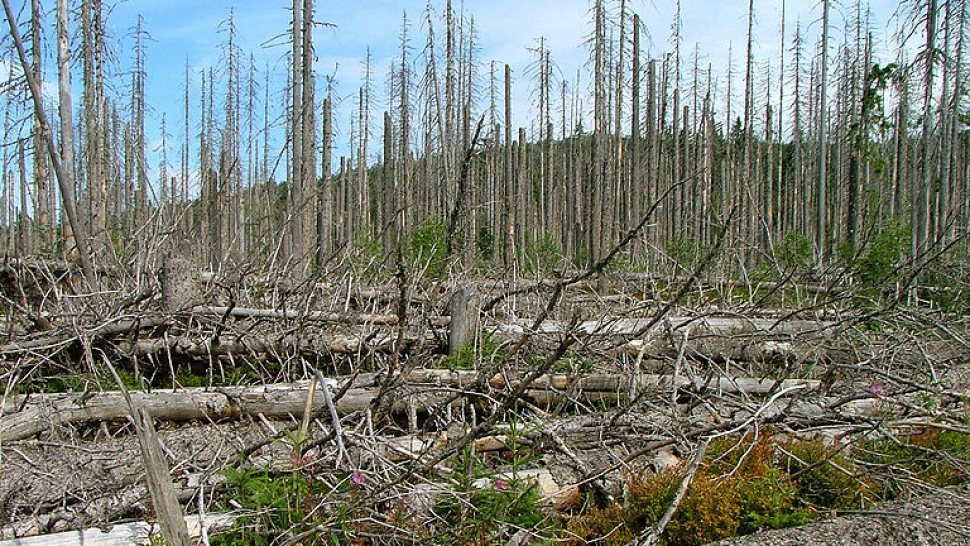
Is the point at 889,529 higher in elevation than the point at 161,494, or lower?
lower

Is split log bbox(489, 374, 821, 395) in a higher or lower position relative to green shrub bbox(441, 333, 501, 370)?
lower

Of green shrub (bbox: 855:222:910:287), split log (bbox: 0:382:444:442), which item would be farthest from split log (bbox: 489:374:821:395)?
green shrub (bbox: 855:222:910:287)

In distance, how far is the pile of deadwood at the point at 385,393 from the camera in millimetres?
3295

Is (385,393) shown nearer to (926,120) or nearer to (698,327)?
(698,327)

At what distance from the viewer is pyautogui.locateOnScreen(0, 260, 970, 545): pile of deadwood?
3.29 metres

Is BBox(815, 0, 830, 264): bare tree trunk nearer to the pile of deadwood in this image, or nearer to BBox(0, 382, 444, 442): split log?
the pile of deadwood

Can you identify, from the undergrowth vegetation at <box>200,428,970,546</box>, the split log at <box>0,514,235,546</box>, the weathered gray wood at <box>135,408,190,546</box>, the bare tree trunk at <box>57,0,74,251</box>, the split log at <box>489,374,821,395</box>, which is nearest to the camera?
the weathered gray wood at <box>135,408,190,546</box>

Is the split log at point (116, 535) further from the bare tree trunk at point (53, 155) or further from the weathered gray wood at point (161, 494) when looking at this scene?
the bare tree trunk at point (53, 155)

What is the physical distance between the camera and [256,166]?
30.5 meters

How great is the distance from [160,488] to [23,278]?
5876 mm

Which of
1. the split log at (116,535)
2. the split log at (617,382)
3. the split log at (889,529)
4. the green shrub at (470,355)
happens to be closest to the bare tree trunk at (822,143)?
the split log at (617,382)

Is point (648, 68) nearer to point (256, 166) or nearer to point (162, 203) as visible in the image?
point (162, 203)

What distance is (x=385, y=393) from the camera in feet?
10.4

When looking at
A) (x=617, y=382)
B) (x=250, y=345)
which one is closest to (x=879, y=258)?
(x=617, y=382)
